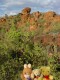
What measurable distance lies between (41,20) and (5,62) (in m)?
45.0

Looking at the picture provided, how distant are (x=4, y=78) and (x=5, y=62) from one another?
65 centimetres

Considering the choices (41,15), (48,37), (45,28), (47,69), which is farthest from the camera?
(41,15)

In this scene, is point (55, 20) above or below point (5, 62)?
below

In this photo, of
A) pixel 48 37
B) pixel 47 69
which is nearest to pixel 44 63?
pixel 47 69

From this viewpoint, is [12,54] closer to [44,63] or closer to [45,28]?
[44,63]

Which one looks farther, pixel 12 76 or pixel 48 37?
pixel 48 37

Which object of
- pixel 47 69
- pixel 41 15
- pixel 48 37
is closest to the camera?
pixel 47 69

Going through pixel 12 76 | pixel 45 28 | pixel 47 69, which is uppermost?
pixel 47 69

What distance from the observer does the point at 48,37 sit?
37688 millimetres

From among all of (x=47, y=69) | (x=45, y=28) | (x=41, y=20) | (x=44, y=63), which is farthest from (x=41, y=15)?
(x=47, y=69)

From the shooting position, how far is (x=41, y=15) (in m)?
56.8

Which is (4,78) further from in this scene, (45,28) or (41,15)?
(41,15)

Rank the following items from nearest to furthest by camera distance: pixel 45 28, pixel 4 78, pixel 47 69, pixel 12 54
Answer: pixel 47 69 < pixel 4 78 < pixel 12 54 < pixel 45 28

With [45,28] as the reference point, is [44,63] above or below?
above
